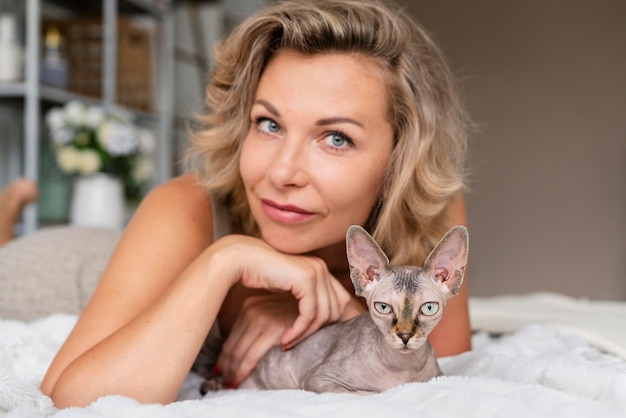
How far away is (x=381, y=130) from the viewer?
124 centimetres

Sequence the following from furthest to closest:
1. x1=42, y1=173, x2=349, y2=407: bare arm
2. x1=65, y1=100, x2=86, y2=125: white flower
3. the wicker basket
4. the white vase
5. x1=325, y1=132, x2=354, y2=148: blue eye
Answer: the wicker basket, the white vase, x1=65, y1=100, x2=86, y2=125: white flower, x1=325, y1=132, x2=354, y2=148: blue eye, x1=42, y1=173, x2=349, y2=407: bare arm

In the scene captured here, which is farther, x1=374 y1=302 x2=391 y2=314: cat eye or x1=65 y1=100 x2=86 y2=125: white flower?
x1=65 y1=100 x2=86 y2=125: white flower

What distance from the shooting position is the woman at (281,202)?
1.07m

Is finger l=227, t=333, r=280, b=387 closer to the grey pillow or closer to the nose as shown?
the nose

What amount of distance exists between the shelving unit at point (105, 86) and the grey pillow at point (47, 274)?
1.19 metres

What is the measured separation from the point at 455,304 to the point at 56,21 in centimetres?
285

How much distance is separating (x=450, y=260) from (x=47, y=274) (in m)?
1.26

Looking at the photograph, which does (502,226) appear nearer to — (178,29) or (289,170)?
(178,29)

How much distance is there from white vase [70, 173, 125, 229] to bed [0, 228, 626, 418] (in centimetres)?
126

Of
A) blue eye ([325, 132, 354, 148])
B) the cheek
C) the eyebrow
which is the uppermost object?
the eyebrow

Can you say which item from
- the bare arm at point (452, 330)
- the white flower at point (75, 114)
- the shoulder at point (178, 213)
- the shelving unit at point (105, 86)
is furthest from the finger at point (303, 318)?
the white flower at point (75, 114)

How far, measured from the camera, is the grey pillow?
69.1 inches

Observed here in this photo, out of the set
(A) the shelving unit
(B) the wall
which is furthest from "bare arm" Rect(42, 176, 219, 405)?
(B) the wall

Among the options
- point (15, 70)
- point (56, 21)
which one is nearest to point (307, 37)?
point (15, 70)
